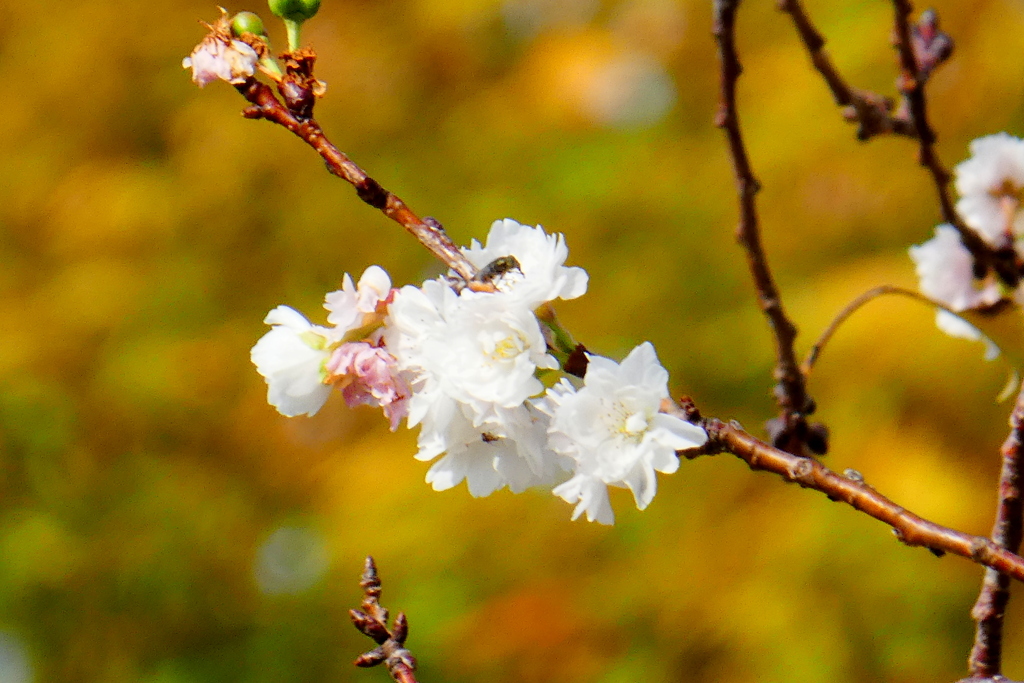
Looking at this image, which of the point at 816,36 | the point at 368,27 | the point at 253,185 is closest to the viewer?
the point at 816,36

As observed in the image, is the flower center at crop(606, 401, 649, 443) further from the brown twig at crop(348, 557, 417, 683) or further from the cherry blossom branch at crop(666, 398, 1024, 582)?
the brown twig at crop(348, 557, 417, 683)

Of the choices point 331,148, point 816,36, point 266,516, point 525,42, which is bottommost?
point 331,148

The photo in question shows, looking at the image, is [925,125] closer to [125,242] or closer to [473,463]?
[473,463]

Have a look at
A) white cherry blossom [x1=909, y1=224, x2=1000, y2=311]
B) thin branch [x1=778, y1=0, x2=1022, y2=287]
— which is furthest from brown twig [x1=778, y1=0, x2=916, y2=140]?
white cherry blossom [x1=909, y1=224, x2=1000, y2=311]

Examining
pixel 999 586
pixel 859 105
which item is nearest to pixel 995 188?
pixel 859 105

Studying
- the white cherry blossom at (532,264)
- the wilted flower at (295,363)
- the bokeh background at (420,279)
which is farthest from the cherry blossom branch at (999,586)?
the bokeh background at (420,279)

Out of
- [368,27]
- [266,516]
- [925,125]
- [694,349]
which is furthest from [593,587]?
[368,27]

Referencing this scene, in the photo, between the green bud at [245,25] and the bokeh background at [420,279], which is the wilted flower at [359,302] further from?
the bokeh background at [420,279]
